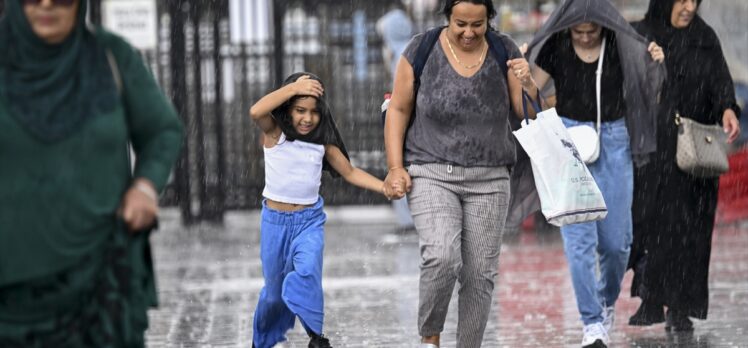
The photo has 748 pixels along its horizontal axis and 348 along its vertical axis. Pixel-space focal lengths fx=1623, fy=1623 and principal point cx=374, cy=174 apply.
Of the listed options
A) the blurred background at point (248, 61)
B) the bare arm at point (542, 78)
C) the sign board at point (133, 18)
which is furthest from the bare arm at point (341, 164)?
the sign board at point (133, 18)

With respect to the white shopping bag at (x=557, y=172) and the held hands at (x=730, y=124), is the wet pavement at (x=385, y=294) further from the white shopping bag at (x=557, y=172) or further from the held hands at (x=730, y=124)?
the white shopping bag at (x=557, y=172)

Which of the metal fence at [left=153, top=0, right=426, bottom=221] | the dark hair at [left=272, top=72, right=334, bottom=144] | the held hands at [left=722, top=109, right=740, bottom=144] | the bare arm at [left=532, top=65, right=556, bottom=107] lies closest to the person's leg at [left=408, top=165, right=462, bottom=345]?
the dark hair at [left=272, top=72, right=334, bottom=144]

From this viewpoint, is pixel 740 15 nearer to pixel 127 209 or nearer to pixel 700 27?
pixel 700 27

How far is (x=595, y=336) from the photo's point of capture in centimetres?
816

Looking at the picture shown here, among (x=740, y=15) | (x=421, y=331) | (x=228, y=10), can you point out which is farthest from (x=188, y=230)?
(x=421, y=331)

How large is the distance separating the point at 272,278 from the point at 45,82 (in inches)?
126

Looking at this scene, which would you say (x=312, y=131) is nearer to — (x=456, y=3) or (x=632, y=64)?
(x=456, y=3)

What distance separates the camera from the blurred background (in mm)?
17484

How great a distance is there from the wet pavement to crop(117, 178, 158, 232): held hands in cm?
343

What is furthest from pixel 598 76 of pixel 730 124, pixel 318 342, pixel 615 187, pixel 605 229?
pixel 318 342

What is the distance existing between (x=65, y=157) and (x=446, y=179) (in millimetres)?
2768

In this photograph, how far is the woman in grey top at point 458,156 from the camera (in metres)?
7.18

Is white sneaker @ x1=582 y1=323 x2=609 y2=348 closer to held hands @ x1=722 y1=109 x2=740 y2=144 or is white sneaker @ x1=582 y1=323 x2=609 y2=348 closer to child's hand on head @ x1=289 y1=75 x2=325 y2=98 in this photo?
held hands @ x1=722 y1=109 x2=740 y2=144

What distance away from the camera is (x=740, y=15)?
2047 centimetres
